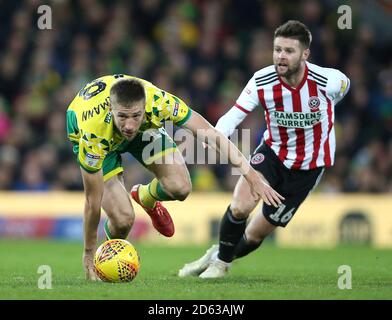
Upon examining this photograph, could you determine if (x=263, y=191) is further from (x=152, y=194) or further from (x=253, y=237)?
(x=152, y=194)

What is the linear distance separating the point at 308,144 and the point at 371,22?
9.80 m

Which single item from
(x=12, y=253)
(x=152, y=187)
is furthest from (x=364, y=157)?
(x=152, y=187)

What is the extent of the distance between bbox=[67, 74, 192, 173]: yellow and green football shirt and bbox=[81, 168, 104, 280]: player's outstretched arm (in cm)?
9

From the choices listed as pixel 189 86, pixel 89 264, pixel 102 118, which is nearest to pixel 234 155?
pixel 102 118

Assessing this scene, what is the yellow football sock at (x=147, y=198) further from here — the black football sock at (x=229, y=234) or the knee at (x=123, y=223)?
the black football sock at (x=229, y=234)

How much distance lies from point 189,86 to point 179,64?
0.48 meters

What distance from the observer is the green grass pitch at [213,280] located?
6.81 metres

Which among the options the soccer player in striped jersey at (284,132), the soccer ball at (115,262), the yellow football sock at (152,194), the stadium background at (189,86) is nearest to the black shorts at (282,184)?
the soccer player in striped jersey at (284,132)

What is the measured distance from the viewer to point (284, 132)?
8398 millimetres

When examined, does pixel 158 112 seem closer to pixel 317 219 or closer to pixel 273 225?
pixel 273 225

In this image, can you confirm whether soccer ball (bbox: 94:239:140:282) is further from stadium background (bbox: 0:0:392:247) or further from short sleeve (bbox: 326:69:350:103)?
stadium background (bbox: 0:0:392:247)

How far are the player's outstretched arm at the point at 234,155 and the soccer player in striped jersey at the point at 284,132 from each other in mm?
723

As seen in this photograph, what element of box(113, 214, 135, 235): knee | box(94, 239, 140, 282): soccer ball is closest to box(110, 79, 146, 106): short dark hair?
box(94, 239, 140, 282): soccer ball

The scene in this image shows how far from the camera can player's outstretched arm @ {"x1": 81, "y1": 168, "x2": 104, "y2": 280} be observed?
7.36 m
